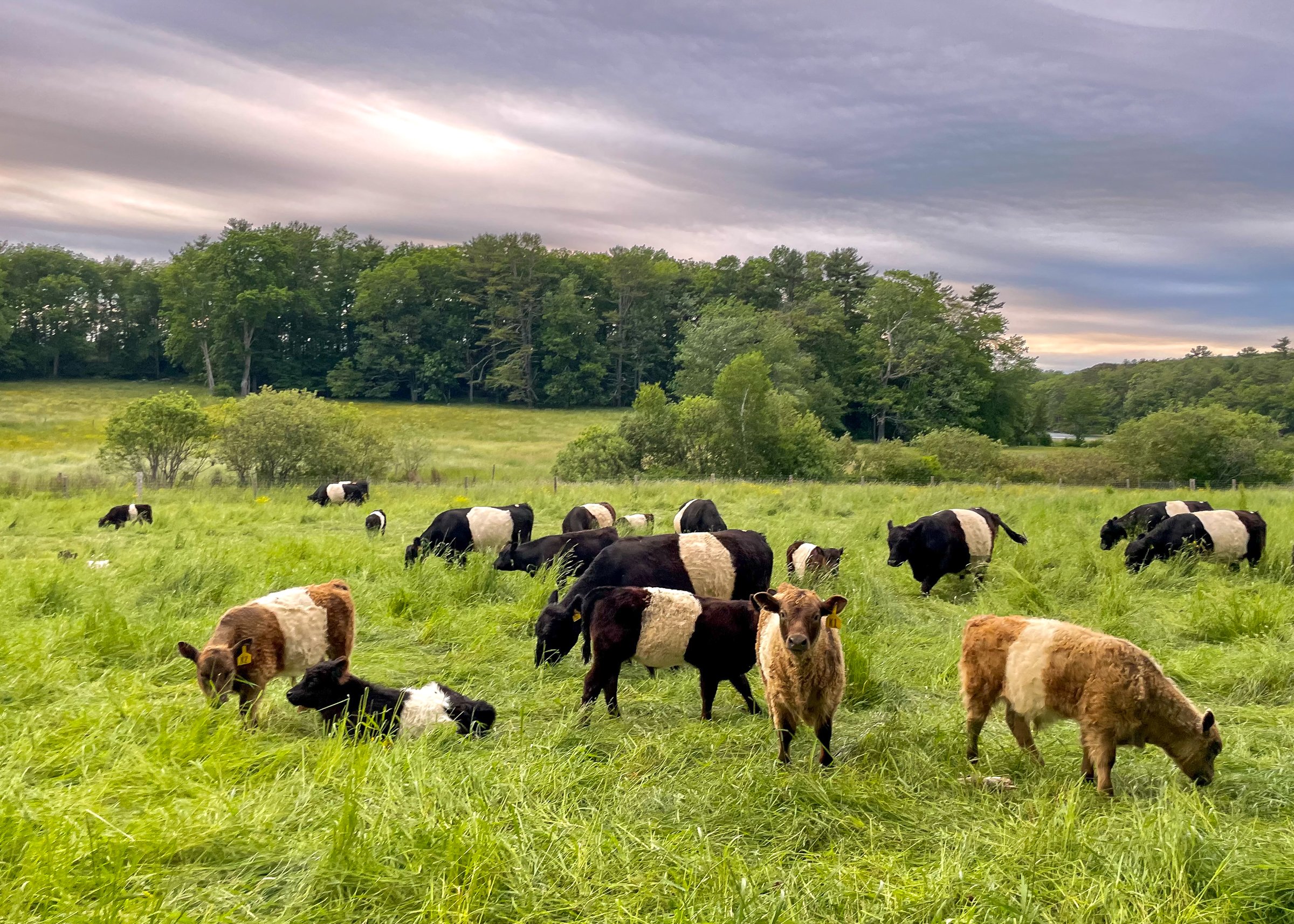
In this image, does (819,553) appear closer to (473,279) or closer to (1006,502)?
(1006,502)

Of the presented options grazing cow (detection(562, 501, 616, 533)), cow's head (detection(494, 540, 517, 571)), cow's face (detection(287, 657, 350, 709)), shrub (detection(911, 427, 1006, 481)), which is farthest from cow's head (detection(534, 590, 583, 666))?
shrub (detection(911, 427, 1006, 481))

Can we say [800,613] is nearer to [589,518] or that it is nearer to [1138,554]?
[1138,554]

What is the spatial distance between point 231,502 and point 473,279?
2194 inches

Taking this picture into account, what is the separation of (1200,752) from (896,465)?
123 ft

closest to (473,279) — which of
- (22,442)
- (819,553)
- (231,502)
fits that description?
(22,442)

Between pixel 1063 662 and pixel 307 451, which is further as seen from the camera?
pixel 307 451

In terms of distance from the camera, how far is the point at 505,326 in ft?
237

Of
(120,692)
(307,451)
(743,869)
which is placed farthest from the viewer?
(307,451)

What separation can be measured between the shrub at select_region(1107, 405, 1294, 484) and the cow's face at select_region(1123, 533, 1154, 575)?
115 ft

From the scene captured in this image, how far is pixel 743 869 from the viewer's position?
3.37m

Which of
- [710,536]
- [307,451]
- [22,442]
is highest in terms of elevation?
[710,536]

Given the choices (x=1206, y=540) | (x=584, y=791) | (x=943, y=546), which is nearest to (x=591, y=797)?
(x=584, y=791)

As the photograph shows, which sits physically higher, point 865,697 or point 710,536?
point 710,536

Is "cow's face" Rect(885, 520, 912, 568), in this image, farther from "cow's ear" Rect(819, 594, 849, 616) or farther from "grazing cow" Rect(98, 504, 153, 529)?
"grazing cow" Rect(98, 504, 153, 529)
